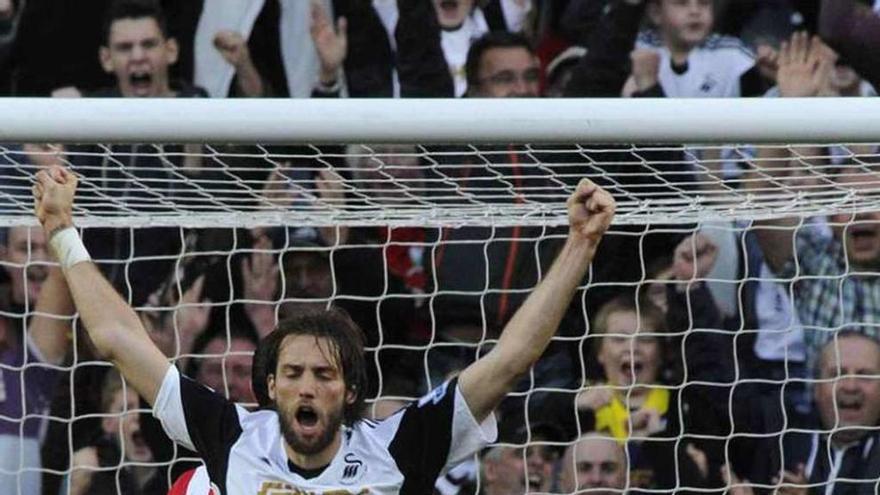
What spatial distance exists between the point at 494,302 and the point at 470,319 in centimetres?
10

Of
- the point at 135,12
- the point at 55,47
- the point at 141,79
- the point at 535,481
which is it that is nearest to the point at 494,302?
the point at 535,481

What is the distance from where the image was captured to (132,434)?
588cm

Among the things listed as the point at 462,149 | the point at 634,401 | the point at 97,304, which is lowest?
the point at 634,401

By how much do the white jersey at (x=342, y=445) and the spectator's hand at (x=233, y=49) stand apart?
264cm

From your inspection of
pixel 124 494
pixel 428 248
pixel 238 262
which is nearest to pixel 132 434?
pixel 124 494

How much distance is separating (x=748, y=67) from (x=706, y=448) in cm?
131

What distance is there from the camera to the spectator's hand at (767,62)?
246 inches

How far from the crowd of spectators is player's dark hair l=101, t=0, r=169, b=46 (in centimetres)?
30

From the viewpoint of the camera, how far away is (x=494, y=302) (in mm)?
5891

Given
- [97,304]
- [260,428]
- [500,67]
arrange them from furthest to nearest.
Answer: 1. [500,67]
2. [97,304]
3. [260,428]

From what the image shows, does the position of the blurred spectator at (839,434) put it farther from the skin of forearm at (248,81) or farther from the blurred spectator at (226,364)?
the skin of forearm at (248,81)

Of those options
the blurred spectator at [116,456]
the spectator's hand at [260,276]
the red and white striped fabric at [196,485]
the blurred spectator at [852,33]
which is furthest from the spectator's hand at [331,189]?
the blurred spectator at [852,33]

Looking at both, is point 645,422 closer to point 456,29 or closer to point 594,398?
point 594,398

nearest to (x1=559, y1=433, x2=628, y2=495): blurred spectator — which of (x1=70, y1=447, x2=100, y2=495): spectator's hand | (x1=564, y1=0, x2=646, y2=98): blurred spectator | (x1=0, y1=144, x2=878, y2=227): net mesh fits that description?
(x1=0, y1=144, x2=878, y2=227): net mesh
